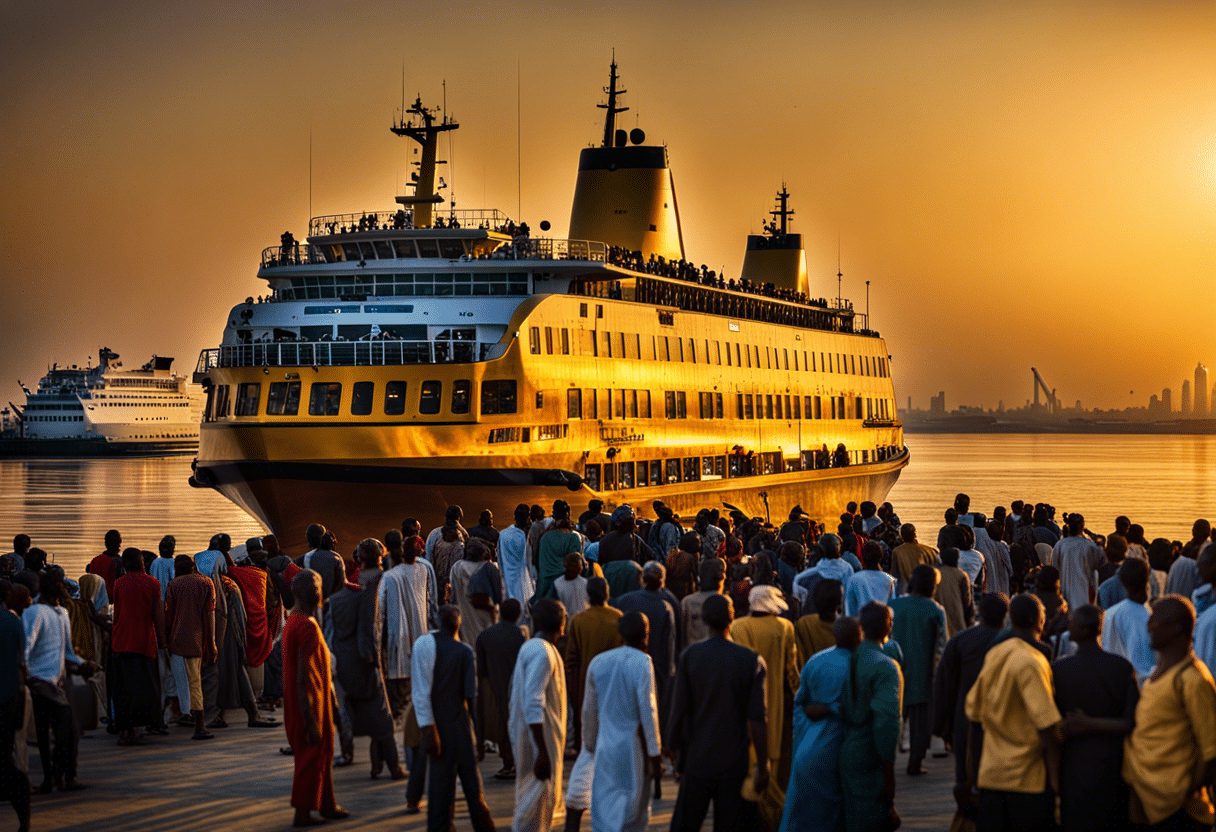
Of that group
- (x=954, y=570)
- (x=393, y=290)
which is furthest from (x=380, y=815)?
(x=393, y=290)

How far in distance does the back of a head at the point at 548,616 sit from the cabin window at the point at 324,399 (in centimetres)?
1926

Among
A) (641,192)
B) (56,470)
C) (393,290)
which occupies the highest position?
(641,192)

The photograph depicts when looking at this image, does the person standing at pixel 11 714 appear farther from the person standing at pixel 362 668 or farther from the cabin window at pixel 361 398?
the cabin window at pixel 361 398

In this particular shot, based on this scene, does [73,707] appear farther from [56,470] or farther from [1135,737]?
[56,470]

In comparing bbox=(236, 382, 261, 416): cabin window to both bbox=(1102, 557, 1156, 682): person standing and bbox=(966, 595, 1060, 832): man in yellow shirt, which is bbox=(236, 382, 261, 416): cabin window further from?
bbox=(966, 595, 1060, 832): man in yellow shirt

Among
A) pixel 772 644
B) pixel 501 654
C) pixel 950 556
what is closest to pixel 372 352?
pixel 950 556

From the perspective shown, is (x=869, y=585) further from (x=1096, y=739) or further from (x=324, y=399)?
(x=324, y=399)

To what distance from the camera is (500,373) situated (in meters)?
27.4

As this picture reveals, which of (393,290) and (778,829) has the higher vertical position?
(393,290)

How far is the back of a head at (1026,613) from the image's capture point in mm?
7227

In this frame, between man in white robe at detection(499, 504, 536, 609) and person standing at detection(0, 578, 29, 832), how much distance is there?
19.0ft

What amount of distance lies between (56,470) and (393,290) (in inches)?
3749

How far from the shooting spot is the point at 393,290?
31109mm

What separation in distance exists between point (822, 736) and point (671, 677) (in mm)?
2638
